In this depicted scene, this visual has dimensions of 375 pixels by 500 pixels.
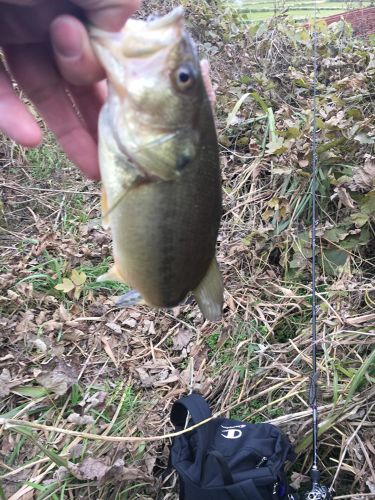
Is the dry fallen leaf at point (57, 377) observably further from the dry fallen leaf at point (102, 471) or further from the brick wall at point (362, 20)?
the brick wall at point (362, 20)

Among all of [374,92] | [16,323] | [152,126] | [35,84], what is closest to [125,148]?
[152,126]

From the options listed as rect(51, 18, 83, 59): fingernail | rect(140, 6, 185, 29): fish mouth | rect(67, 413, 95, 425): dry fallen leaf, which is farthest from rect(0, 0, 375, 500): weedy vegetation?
rect(140, 6, 185, 29): fish mouth

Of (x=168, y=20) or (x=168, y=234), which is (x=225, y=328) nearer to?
(x=168, y=234)

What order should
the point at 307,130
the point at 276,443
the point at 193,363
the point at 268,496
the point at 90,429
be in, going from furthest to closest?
the point at 307,130 < the point at 193,363 < the point at 90,429 < the point at 276,443 < the point at 268,496

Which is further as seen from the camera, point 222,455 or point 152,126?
point 222,455

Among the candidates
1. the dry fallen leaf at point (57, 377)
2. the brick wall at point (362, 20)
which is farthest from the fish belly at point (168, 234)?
the brick wall at point (362, 20)

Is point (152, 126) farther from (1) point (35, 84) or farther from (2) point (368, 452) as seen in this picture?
(2) point (368, 452)

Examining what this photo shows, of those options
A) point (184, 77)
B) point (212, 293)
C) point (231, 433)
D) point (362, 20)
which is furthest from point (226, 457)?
point (362, 20)
